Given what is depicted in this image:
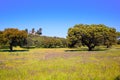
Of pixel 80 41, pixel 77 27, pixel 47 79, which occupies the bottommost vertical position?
pixel 47 79

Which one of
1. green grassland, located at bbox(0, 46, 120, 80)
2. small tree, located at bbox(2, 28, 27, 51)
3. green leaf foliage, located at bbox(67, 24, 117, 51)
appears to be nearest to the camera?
green grassland, located at bbox(0, 46, 120, 80)

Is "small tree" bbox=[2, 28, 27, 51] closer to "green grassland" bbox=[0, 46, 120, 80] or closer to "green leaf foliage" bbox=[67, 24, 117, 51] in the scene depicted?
"green leaf foliage" bbox=[67, 24, 117, 51]

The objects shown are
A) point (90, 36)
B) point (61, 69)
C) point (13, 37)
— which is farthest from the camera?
point (13, 37)

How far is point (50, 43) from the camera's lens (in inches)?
4724

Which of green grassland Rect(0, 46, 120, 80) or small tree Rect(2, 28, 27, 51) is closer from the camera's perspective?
green grassland Rect(0, 46, 120, 80)

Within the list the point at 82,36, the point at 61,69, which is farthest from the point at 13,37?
the point at 61,69

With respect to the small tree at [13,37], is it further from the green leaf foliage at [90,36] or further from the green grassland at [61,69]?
the green grassland at [61,69]

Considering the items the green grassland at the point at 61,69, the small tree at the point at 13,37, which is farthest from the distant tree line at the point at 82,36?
the green grassland at the point at 61,69

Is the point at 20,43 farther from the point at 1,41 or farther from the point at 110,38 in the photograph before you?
the point at 110,38

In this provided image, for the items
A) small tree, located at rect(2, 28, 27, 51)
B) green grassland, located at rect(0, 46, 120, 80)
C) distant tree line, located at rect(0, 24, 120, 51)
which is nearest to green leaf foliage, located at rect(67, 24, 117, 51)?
distant tree line, located at rect(0, 24, 120, 51)

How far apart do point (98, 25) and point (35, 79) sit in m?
59.4

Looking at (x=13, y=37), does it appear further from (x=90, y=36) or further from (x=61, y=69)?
(x=61, y=69)

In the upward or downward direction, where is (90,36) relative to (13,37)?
downward

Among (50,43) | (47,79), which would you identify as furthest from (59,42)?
(47,79)
